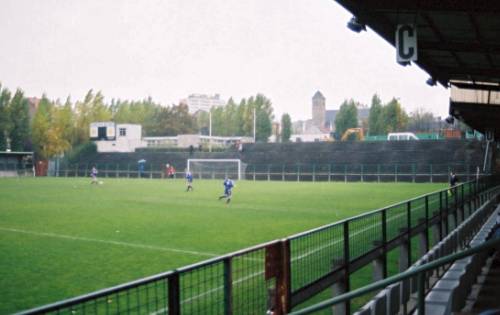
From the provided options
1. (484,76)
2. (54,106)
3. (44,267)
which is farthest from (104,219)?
(54,106)

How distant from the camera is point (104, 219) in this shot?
67.7 feet

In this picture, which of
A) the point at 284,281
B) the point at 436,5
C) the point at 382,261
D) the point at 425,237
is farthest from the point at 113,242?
the point at 436,5

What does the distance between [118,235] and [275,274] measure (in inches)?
451

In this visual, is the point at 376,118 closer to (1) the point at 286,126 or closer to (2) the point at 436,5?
(1) the point at 286,126

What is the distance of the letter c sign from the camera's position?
966cm

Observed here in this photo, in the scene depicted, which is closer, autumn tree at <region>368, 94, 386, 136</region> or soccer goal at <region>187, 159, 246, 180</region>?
soccer goal at <region>187, 159, 246, 180</region>

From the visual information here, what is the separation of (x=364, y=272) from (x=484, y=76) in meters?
7.45

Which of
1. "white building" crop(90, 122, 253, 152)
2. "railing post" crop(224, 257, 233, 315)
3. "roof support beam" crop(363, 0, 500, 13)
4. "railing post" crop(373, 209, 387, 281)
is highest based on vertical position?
"white building" crop(90, 122, 253, 152)

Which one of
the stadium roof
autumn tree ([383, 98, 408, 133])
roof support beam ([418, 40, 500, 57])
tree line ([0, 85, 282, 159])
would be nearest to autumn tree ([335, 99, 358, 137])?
autumn tree ([383, 98, 408, 133])

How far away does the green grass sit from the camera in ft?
34.5

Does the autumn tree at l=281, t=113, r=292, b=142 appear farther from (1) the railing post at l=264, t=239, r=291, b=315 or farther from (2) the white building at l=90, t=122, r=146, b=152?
(1) the railing post at l=264, t=239, r=291, b=315

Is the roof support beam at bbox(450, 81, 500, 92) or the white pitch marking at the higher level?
the roof support beam at bbox(450, 81, 500, 92)

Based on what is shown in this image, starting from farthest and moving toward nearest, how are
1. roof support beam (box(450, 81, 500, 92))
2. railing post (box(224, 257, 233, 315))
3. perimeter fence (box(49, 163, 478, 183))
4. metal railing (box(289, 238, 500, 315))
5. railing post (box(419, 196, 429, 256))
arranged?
perimeter fence (box(49, 163, 478, 183)) < roof support beam (box(450, 81, 500, 92)) < railing post (box(419, 196, 429, 256)) < railing post (box(224, 257, 233, 315)) < metal railing (box(289, 238, 500, 315))

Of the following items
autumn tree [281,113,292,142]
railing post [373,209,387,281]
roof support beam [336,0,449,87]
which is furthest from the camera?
autumn tree [281,113,292,142]
